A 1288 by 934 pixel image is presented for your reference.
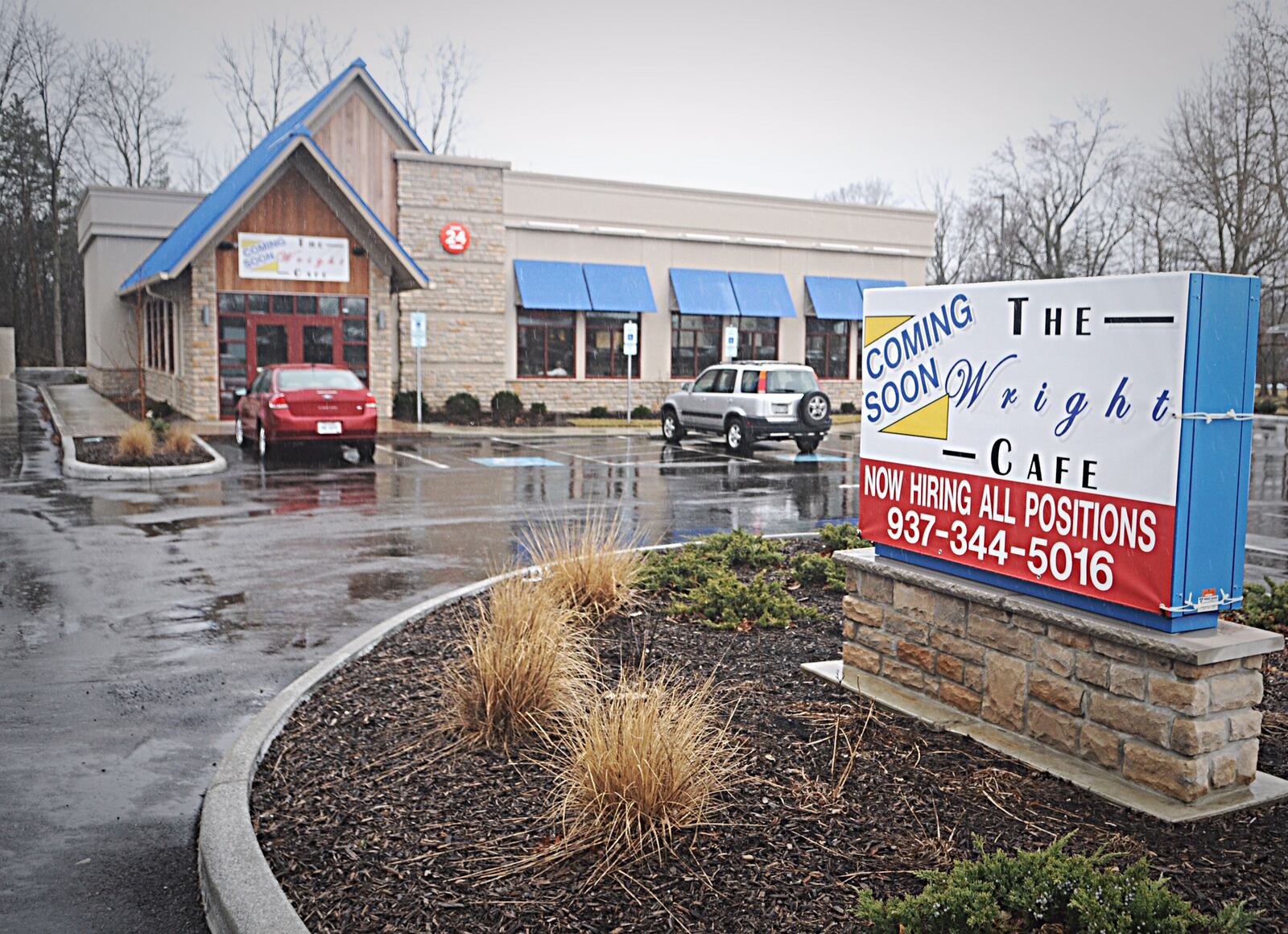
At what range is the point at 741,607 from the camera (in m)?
8.05

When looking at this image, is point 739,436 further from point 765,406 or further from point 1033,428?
point 1033,428

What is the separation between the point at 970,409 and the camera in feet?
19.3

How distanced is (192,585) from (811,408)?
53.0ft

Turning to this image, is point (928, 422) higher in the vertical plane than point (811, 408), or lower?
higher

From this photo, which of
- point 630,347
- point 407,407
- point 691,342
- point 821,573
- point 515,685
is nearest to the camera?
point 515,685

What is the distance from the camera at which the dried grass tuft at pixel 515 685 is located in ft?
18.5

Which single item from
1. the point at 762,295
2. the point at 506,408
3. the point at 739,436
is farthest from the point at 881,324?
the point at 762,295

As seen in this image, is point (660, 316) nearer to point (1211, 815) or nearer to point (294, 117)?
point (294, 117)

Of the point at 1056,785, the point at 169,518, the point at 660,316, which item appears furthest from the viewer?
the point at 660,316

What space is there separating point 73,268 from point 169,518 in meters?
62.7

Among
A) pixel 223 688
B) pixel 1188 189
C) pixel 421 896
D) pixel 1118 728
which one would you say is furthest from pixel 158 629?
pixel 1188 189

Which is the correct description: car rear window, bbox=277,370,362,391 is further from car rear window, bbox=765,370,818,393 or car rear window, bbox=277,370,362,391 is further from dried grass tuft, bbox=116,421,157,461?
car rear window, bbox=765,370,818,393

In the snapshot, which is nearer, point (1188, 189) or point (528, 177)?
point (528, 177)

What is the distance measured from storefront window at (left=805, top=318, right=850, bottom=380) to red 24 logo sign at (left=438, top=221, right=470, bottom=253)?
12.9m
